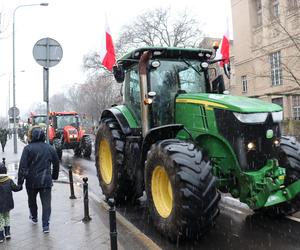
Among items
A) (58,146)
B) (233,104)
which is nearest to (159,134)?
(233,104)

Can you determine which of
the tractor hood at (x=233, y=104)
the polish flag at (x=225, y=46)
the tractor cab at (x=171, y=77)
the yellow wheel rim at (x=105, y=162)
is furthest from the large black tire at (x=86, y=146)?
the tractor hood at (x=233, y=104)

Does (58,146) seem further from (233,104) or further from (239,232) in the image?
(233,104)

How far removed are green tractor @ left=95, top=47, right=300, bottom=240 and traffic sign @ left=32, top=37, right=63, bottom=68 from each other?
10.7ft

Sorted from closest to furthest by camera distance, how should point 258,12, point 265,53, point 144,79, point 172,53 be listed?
point 144,79 → point 172,53 → point 265,53 → point 258,12

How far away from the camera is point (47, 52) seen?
1126 cm

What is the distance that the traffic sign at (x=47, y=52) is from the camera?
11.1m

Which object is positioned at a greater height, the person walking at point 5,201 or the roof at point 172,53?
the roof at point 172,53

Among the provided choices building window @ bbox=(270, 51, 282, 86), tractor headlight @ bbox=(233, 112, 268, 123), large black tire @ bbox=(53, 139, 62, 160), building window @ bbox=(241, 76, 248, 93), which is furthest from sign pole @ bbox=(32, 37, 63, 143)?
building window @ bbox=(241, 76, 248, 93)

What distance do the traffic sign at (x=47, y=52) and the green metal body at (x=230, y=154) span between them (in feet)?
17.0

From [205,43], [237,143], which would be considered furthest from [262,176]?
[205,43]

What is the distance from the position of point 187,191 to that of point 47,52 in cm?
694

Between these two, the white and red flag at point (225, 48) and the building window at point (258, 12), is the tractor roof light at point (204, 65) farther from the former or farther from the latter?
the building window at point (258, 12)

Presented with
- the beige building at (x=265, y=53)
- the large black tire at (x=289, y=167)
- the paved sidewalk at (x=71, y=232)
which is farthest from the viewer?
the beige building at (x=265, y=53)

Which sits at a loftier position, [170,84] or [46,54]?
[46,54]
